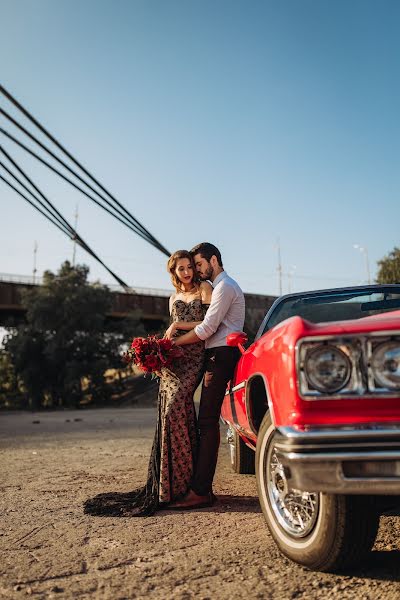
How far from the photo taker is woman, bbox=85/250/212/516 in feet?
14.6

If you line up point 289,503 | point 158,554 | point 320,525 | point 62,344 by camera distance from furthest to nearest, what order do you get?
point 62,344
point 158,554
point 289,503
point 320,525

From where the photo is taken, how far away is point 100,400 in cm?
3131

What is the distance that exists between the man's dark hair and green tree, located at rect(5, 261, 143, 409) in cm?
2565

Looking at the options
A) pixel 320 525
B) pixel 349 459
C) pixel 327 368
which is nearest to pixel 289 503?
pixel 320 525

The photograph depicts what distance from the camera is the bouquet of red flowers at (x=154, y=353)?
4516 millimetres

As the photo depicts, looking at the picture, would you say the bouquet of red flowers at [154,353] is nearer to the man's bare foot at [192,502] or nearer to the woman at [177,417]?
the woman at [177,417]

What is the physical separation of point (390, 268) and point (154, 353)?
45.4m

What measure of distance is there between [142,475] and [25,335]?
25689mm

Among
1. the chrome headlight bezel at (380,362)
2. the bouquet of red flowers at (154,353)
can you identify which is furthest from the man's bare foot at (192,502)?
the chrome headlight bezel at (380,362)

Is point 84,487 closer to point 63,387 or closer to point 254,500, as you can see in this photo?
point 254,500

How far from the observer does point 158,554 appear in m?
3.17

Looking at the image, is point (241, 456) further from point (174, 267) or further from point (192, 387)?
point (174, 267)

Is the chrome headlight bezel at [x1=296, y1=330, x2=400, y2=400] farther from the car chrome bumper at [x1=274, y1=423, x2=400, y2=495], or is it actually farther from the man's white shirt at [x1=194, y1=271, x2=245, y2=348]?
the man's white shirt at [x1=194, y1=271, x2=245, y2=348]

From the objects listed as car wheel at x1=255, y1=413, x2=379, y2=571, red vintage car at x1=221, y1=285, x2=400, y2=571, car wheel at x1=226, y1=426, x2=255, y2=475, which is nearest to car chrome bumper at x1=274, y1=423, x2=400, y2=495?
red vintage car at x1=221, y1=285, x2=400, y2=571
